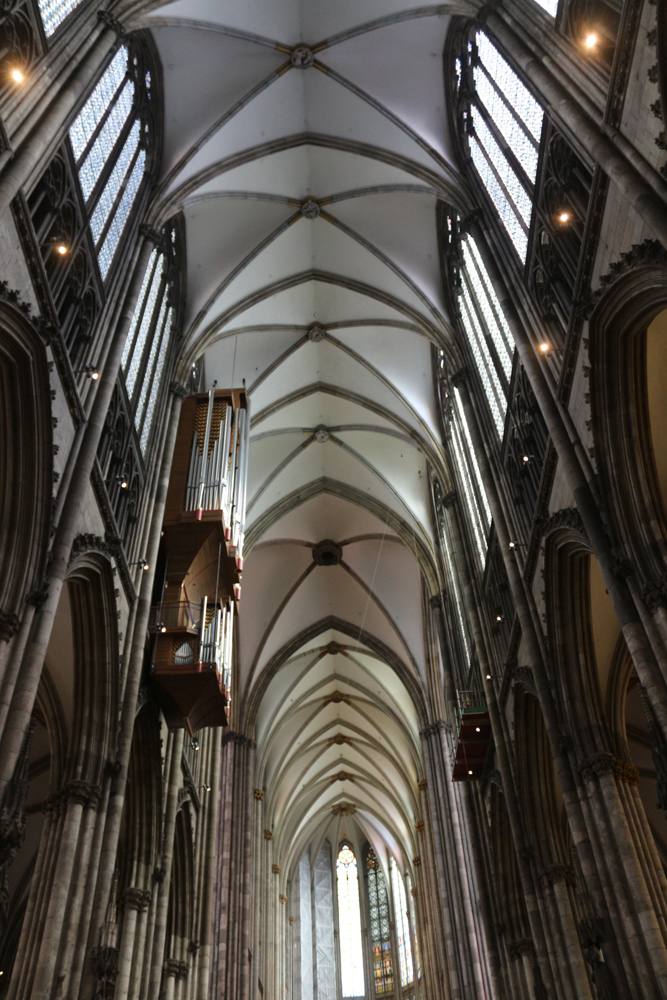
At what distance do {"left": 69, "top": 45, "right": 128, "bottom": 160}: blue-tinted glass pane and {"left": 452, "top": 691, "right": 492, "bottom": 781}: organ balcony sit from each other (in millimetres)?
11414

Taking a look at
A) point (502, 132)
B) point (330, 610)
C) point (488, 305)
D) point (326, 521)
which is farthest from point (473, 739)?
point (330, 610)

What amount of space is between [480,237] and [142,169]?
6.41 m

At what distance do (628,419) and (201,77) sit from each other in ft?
37.8

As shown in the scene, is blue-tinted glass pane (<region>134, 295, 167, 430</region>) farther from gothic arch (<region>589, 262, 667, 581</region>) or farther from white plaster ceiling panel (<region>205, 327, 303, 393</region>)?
gothic arch (<region>589, 262, 667, 581</region>)

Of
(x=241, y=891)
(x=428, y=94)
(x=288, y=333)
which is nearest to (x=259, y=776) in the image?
(x=241, y=891)

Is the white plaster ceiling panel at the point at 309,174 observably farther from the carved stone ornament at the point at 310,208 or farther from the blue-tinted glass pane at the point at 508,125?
the blue-tinted glass pane at the point at 508,125

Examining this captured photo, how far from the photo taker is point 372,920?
3959cm

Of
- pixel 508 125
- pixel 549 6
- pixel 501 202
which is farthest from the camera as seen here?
pixel 501 202

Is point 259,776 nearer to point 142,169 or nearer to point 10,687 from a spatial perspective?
point 142,169

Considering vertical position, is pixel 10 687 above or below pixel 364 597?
below

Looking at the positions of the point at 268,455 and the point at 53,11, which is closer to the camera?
the point at 53,11

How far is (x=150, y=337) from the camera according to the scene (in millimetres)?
15953

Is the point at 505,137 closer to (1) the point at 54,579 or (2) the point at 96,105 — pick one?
(2) the point at 96,105

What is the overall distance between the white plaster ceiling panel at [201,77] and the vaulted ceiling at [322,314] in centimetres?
4
